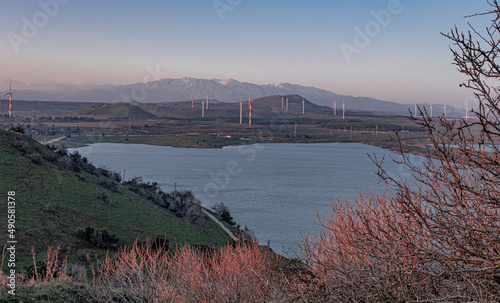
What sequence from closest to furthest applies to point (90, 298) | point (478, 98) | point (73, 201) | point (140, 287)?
point (478, 98), point (140, 287), point (90, 298), point (73, 201)

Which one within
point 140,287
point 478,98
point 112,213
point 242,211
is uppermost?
point 478,98

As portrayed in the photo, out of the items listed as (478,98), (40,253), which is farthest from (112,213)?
(478,98)

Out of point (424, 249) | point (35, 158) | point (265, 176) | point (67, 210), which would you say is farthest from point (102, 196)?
point (265, 176)

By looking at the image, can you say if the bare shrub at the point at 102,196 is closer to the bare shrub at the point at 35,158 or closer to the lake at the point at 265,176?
the bare shrub at the point at 35,158

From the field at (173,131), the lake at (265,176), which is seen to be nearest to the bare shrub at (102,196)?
the lake at (265,176)

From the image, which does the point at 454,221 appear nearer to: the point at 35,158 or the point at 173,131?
the point at 35,158

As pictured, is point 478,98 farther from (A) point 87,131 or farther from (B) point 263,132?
(B) point 263,132

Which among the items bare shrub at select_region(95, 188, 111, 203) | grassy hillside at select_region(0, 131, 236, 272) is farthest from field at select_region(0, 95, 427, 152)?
bare shrub at select_region(95, 188, 111, 203)
